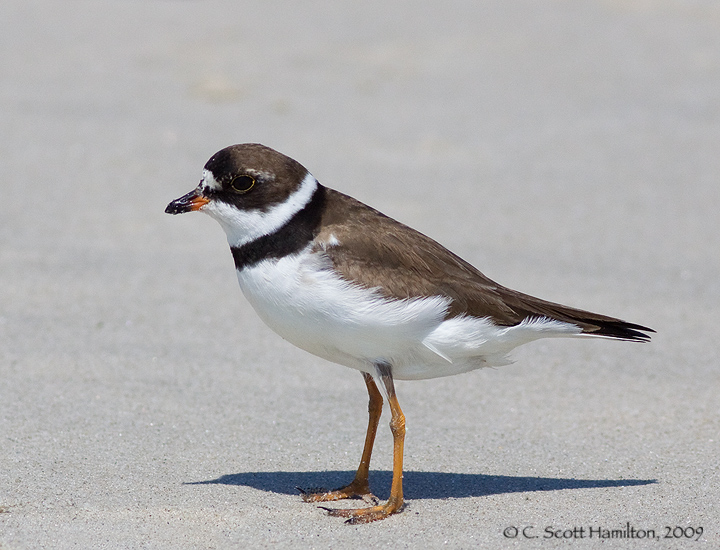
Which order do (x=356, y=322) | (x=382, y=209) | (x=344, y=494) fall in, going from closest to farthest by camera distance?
(x=356, y=322) → (x=344, y=494) → (x=382, y=209)

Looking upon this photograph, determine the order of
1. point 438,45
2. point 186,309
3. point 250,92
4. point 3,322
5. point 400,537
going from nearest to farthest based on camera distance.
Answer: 1. point 400,537
2. point 3,322
3. point 186,309
4. point 250,92
5. point 438,45

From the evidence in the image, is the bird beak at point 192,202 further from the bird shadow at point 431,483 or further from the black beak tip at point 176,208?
the bird shadow at point 431,483

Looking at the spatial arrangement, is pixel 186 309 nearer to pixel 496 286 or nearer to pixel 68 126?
pixel 496 286

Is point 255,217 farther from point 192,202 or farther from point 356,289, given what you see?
point 356,289

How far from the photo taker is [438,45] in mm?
10805

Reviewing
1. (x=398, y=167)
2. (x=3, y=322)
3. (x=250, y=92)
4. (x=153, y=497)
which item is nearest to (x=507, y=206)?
(x=398, y=167)

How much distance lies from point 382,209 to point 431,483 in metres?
3.71

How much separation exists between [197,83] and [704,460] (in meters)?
6.93

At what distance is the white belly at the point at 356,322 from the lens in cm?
394

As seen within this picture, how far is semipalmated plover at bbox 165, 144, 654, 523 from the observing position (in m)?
3.96

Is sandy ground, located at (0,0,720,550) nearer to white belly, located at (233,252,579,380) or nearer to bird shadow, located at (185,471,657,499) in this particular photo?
bird shadow, located at (185,471,657,499)

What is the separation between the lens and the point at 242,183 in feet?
13.4

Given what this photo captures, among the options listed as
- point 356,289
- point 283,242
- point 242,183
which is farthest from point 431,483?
point 242,183

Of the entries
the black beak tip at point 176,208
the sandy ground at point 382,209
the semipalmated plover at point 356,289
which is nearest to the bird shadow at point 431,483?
the sandy ground at point 382,209
